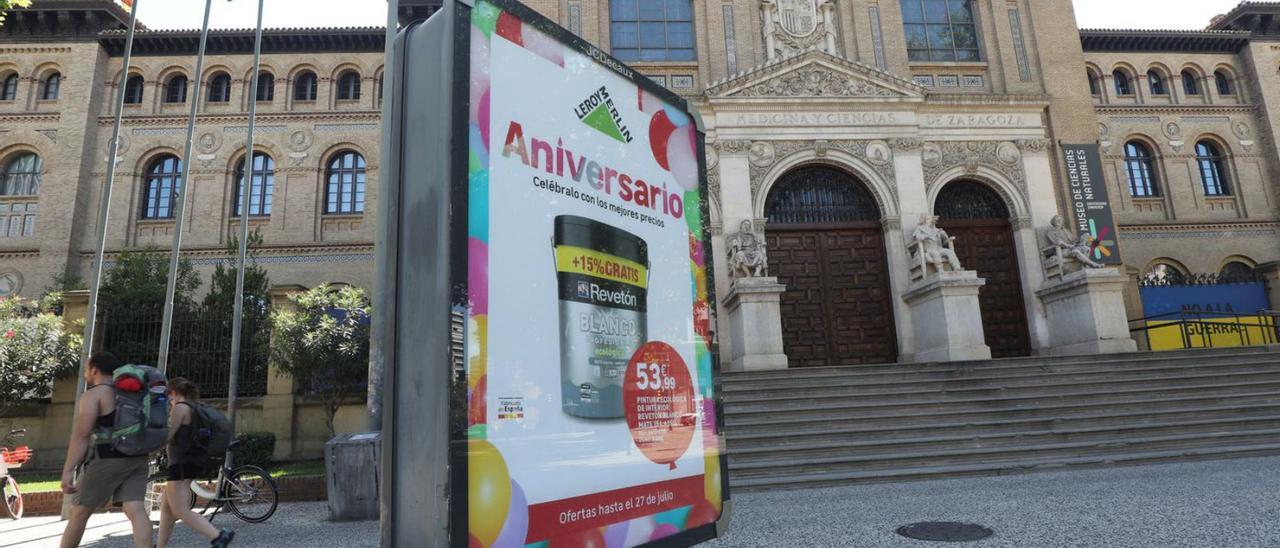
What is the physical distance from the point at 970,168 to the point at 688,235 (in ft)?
59.2

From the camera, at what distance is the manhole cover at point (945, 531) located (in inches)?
217

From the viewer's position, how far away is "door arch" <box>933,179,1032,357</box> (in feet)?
58.9

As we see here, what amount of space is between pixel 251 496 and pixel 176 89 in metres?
23.3

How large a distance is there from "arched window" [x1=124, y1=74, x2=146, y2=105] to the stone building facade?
0.24 metres

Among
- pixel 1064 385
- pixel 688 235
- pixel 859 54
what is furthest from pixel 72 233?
pixel 1064 385

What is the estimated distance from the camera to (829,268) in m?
18.1

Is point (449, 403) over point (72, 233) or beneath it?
beneath

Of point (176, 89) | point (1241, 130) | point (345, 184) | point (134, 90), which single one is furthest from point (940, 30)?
point (134, 90)

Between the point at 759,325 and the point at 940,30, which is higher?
the point at 940,30

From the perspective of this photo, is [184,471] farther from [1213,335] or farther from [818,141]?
[1213,335]

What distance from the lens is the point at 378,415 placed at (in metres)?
7.31

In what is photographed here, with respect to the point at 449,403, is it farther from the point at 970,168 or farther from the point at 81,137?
the point at 81,137

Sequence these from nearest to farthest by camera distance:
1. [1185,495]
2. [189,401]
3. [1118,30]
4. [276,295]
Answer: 1. [189,401]
2. [1185,495]
3. [276,295]
4. [1118,30]

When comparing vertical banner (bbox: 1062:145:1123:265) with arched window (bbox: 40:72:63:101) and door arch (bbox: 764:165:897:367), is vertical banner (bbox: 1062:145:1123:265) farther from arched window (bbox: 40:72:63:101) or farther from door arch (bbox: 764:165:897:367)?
arched window (bbox: 40:72:63:101)
